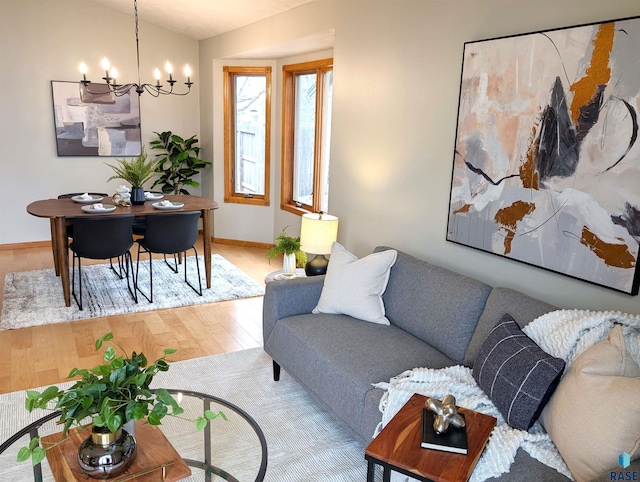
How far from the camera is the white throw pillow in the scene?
113 inches

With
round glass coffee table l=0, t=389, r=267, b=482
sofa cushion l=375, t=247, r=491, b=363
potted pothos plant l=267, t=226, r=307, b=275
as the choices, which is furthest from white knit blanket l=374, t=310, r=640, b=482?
potted pothos plant l=267, t=226, r=307, b=275

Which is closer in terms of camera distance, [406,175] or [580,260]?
[580,260]

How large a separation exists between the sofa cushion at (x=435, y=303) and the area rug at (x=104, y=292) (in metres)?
2.04

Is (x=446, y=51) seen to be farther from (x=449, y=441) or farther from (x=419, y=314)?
(x=449, y=441)

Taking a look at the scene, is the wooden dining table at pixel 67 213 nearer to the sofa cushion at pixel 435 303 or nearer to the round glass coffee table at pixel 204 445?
the round glass coffee table at pixel 204 445

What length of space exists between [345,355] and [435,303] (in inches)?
21.9

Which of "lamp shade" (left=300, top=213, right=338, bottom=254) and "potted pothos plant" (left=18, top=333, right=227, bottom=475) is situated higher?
"lamp shade" (left=300, top=213, right=338, bottom=254)

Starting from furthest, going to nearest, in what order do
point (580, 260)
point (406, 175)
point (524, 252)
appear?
1. point (406, 175)
2. point (524, 252)
3. point (580, 260)

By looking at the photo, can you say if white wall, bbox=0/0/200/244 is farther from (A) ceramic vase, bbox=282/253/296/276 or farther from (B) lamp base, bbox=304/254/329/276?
(B) lamp base, bbox=304/254/329/276

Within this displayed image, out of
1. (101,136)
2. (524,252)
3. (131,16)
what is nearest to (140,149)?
(101,136)

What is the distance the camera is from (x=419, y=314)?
8.94 feet

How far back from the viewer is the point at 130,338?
368 cm

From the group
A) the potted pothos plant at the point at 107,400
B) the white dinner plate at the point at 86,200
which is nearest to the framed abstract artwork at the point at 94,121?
the white dinner plate at the point at 86,200

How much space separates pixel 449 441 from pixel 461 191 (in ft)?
5.29
